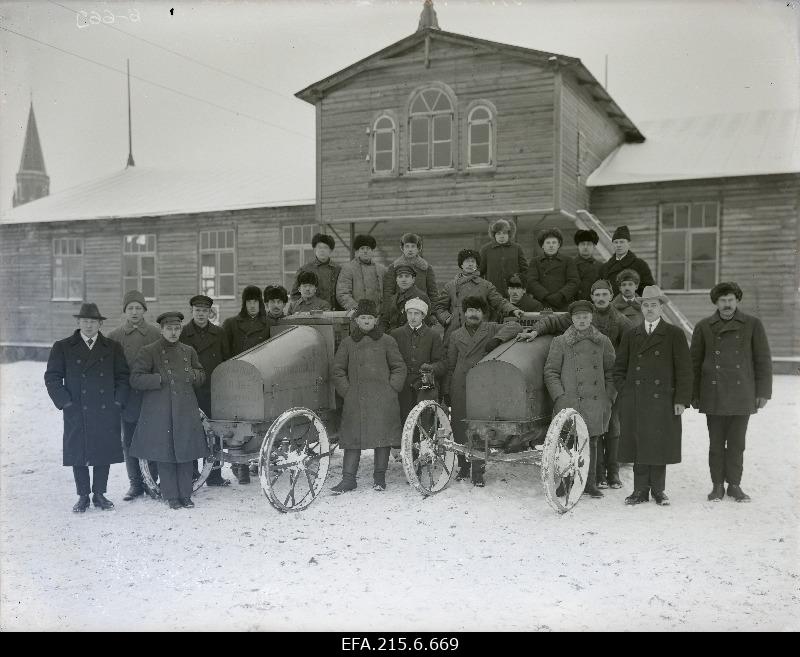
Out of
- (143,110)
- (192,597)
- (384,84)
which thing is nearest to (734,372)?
(192,597)

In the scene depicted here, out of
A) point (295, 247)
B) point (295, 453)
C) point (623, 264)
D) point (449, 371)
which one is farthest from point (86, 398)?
point (295, 247)

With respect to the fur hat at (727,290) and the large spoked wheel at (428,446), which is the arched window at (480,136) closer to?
the fur hat at (727,290)

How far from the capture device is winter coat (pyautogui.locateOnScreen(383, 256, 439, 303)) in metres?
7.70

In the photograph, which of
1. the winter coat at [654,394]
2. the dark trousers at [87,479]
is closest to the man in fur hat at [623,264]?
the winter coat at [654,394]

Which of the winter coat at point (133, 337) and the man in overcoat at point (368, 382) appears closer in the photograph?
the man in overcoat at point (368, 382)

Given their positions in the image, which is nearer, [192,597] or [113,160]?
[192,597]

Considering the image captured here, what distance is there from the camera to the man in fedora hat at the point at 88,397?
241 inches

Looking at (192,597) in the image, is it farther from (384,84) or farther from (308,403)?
(384,84)

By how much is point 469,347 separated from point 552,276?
1.48 metres

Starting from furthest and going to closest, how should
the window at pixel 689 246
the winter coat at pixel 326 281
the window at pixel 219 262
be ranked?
the window at pixel 219 262, the window at pixel 689 246, the winter coat at pixel 326 281

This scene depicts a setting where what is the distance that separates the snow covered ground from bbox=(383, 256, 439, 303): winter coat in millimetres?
2030

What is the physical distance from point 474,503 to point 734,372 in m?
2.64

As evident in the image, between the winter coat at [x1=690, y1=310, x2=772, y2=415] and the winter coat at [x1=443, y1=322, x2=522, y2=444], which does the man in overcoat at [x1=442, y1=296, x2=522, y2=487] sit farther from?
the winter coat at [x1=690, y1=310, x2=772, y2=415]

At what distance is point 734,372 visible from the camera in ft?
Answer: 21.2
